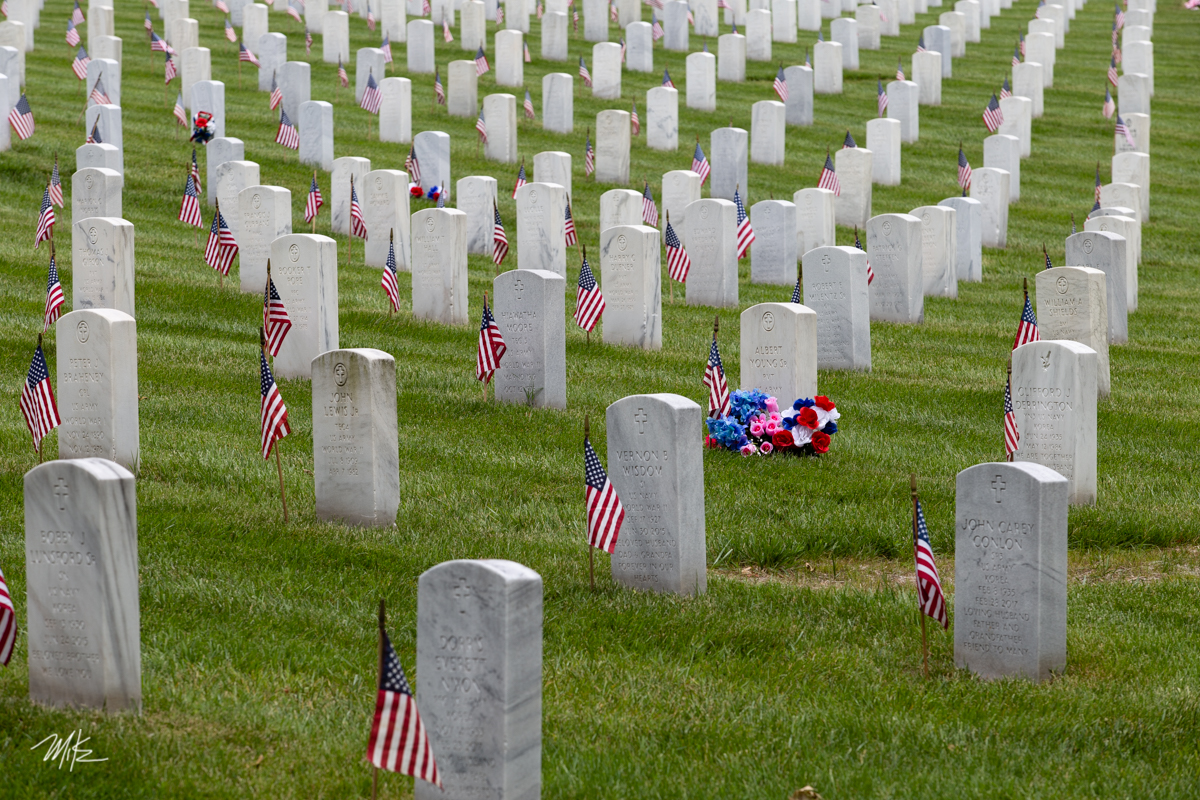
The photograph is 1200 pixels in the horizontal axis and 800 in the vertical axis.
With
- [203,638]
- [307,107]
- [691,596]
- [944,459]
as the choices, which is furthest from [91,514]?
[307,107]

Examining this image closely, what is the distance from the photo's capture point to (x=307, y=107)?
24.0 metres

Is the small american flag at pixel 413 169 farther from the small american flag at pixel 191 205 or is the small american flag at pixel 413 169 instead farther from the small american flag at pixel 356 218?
the small american flag at pixel 191 205

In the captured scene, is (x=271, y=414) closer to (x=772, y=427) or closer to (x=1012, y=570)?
(x=772, y=427)

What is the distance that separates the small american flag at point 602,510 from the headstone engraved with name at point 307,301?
6105 millimetres

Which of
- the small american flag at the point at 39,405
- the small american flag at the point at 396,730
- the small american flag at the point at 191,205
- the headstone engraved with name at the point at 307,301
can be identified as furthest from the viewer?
the small american flag at the point at 191,205

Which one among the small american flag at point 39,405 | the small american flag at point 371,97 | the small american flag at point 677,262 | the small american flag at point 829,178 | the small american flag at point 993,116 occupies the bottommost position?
the small american flag at point 39,405

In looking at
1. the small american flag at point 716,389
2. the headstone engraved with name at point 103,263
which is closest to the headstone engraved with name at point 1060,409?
the small american flag at point 716,389

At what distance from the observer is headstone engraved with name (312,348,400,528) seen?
29.6 feet

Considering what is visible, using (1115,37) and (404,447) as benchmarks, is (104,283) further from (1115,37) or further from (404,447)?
(1115,37)

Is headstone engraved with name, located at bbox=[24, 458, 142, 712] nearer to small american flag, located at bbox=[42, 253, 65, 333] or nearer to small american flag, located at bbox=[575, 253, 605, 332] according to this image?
small american flag, located at bbox=[42, 253, 65, 333]

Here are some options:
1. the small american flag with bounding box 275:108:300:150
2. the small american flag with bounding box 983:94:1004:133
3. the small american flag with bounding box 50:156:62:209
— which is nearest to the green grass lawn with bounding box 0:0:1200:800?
the small american flag with bounding box 50:156:62:209

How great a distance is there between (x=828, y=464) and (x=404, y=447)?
300 cm

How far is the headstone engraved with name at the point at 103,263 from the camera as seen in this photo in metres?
13.8

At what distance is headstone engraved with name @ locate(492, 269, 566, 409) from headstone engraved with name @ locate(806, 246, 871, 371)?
116 inches
